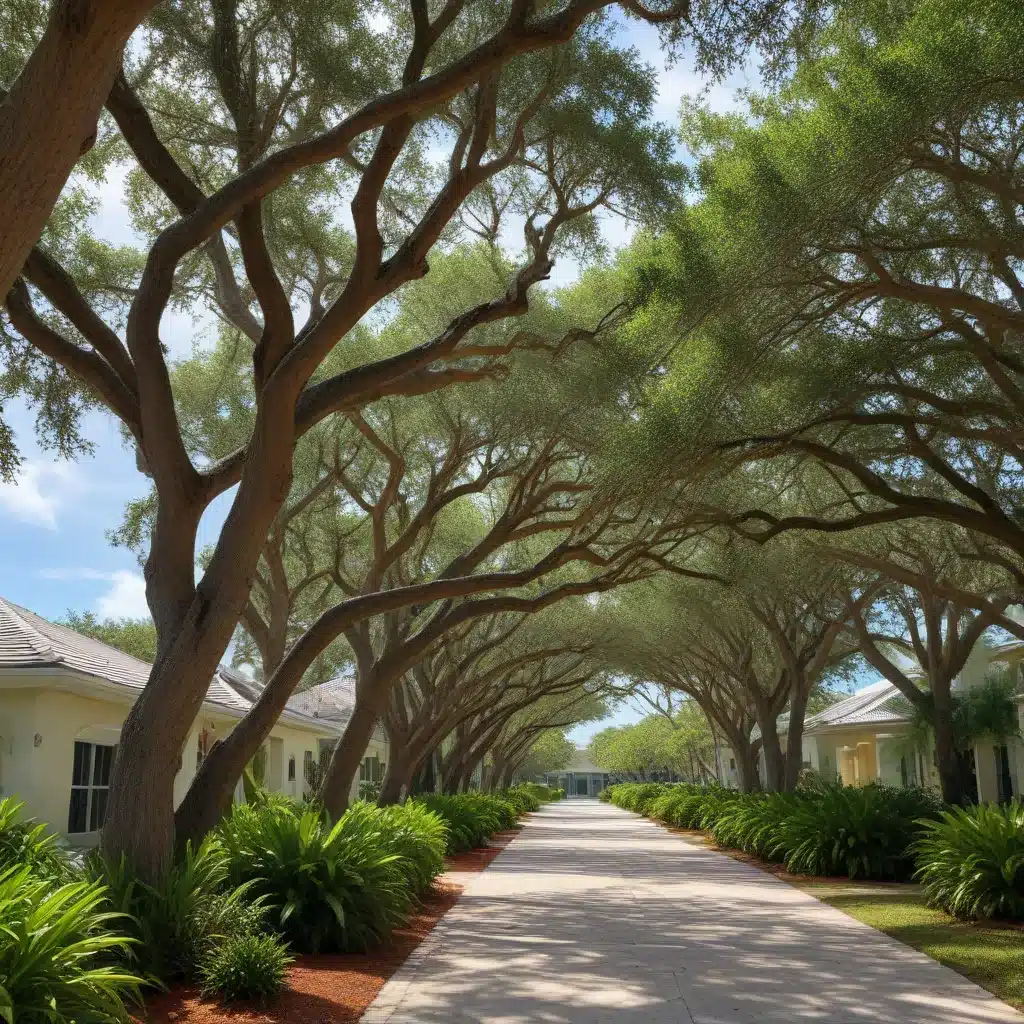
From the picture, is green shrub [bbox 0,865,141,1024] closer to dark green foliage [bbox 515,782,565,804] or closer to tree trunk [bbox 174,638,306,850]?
tree trunk [bbox 174,638,306,850]

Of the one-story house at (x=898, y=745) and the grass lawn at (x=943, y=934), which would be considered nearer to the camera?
the grass lawn at (x=943, y=934)

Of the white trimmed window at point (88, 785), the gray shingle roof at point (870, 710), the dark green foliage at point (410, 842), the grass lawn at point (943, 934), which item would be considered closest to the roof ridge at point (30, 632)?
the white trimmed window at point (88, 785)

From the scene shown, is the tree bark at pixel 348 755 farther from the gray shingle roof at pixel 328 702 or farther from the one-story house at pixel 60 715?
the gray shingle roof at pixel 328 702

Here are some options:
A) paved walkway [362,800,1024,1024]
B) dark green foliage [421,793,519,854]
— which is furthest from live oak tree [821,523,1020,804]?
dark green foliage [421,793,519,854]

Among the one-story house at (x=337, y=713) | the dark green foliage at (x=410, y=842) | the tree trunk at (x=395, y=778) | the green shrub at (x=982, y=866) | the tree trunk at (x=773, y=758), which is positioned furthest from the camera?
the one-story house at (x=337, y=713)

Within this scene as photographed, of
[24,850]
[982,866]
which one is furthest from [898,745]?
[24,850]

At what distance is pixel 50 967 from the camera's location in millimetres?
5391

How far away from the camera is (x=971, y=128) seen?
440 inches

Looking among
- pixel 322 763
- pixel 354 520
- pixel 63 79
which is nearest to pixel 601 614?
pixel 354 520

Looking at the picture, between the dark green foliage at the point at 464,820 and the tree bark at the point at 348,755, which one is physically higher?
the tree bark at the point at 348,755

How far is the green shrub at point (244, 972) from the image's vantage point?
7.48 m

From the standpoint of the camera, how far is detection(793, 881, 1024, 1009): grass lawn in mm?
8492

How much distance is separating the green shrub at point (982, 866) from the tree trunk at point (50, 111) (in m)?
10.8

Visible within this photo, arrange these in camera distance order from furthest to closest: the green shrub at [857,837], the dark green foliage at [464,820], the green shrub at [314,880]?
the dark green foliage at [464,820] → the green shrub at [857,837] → the green shrub at [314,880]
